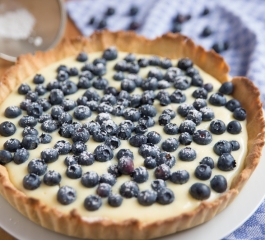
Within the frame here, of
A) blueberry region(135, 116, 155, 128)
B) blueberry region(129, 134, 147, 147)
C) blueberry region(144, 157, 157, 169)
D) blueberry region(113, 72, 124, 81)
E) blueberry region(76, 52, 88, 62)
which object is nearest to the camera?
blueberry region(144, 157, 157, 169)

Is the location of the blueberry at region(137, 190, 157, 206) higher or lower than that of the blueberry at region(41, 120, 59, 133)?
higher

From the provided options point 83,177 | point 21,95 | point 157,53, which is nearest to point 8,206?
point 83,177

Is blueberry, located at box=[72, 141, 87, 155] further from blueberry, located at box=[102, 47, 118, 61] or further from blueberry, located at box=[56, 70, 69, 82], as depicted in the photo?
blueberry, located at box=[102, 47, 118, 61]

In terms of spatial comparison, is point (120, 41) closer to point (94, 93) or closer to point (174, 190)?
point (94, 93)

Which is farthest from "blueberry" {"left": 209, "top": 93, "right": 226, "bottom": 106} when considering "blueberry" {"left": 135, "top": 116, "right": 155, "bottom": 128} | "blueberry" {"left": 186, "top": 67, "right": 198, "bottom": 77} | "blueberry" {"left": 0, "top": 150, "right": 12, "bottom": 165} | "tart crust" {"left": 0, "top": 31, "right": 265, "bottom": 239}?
"blueberry" {"left": 0, "top": 150, "right": 12, "bottom": 165}

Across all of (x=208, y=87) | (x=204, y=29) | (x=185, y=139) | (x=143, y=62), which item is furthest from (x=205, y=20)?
(x=185, y=139)

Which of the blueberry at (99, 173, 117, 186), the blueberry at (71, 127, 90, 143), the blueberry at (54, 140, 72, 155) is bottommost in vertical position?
the blueberry at (54, 140, 72, 155)

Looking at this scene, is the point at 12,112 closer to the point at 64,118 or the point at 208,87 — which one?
the point at 64,118

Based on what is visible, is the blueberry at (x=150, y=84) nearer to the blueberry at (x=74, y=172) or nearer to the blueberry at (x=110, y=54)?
the blueberry at (x=110, y=54)
